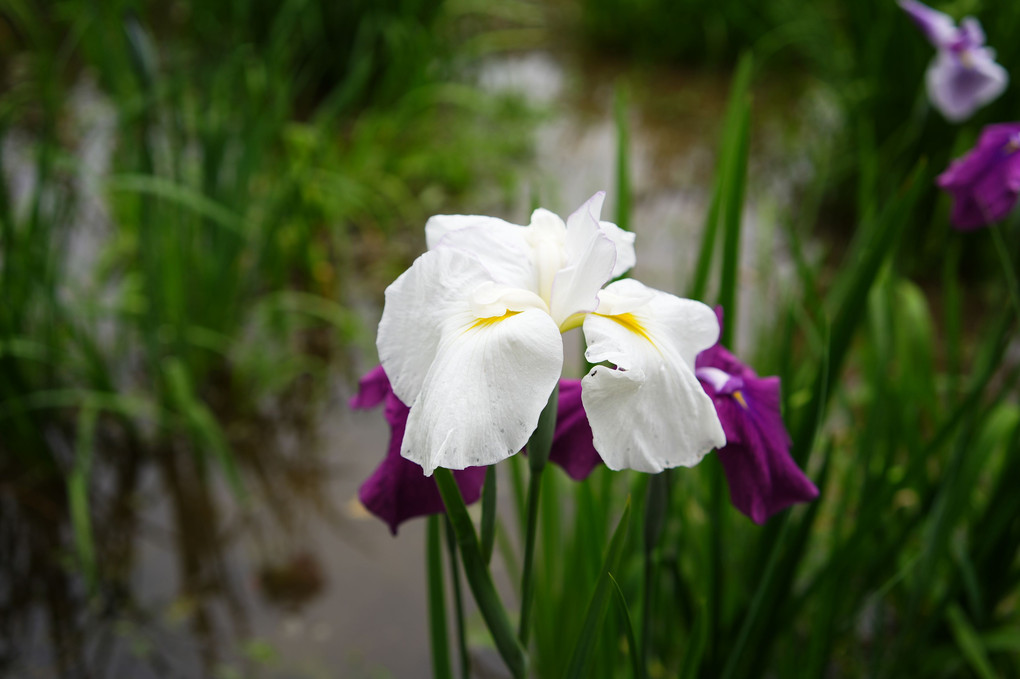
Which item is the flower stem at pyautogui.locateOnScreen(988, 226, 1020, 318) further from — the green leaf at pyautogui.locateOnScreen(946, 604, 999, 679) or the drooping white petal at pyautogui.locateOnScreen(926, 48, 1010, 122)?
the drooping white petal at pyautogui.locateOnScreen(926, 48, 1010, 122)

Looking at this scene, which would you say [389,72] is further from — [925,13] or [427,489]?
[427,489]

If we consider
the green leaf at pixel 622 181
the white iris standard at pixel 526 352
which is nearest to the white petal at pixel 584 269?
the white iris standard at pixel 526 352

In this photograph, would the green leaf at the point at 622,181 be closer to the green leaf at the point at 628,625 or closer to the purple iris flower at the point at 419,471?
the purple iris flower at the point at 419,471

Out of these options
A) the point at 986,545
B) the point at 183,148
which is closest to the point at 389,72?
the point at 183,148

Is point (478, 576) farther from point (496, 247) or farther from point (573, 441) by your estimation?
point (496, 247)

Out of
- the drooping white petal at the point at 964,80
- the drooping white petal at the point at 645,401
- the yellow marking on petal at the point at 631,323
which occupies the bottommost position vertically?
the drooping white petal at the point at 645,401

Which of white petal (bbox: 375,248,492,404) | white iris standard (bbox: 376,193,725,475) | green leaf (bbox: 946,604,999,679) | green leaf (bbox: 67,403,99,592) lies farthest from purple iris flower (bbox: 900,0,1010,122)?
green leaf (bbox: 67,403,99,592)
